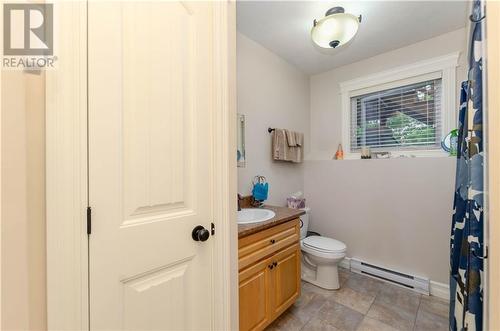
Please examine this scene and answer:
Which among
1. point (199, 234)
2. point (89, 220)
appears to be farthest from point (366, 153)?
point (89, 220)

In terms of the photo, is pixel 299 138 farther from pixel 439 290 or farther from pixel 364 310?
pixel 439 290

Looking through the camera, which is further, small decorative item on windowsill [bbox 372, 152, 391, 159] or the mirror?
small decorative item on windowsill [bbox 372, 152, 391, 159]

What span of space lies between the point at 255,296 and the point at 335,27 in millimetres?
1914

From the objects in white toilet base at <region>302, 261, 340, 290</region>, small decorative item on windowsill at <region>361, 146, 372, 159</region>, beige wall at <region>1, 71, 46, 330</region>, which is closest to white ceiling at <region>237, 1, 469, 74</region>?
small decorative item on windowsill at <region>361, 146, 372, 159</region>

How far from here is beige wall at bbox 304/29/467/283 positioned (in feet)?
6.46

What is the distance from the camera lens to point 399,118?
2320 mm

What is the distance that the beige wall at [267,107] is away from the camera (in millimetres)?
2051

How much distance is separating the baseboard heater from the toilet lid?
1.55 ft

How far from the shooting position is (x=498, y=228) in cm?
58

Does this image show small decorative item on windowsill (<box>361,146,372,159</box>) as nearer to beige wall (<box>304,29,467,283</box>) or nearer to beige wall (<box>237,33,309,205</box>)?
beige wall (<box>304,29,467,283</box>)

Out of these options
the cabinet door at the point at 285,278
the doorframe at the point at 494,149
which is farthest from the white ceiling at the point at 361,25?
the cabinet door at the point at 285,278

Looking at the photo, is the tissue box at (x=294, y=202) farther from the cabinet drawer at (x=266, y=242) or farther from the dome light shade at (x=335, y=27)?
the dome light shade at (x=335, y=27)

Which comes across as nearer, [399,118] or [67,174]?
[67,174]

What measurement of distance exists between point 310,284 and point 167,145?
2085 millimetres
